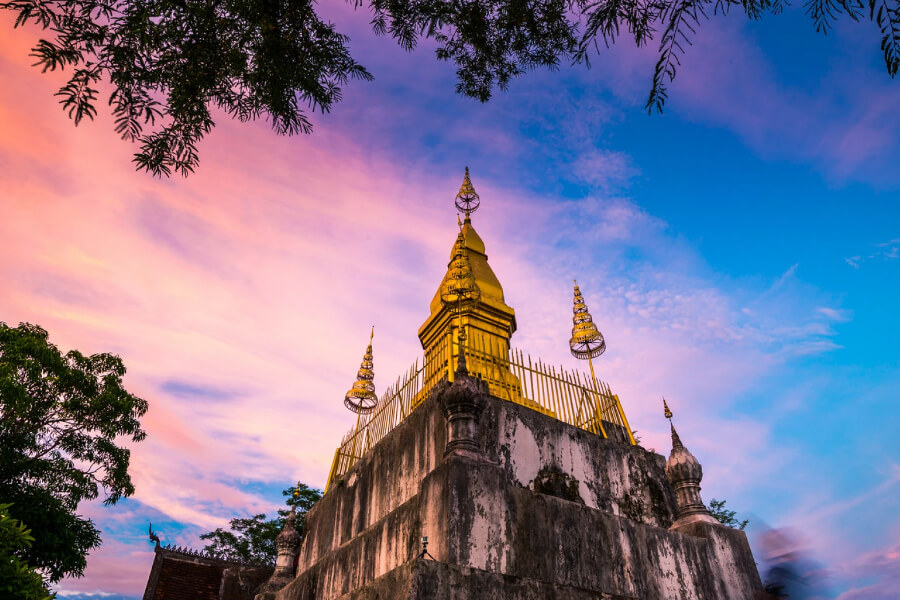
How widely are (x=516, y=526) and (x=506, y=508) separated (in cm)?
25

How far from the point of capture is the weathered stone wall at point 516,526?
6266 millimetres

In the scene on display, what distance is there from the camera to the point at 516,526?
682 cm

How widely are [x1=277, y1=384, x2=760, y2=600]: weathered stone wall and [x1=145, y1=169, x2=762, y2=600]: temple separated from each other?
22 mm

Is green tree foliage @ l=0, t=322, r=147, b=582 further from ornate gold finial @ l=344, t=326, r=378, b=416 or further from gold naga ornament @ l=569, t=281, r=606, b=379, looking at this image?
gold naga ornament @ l=569, t=281, r=606, b=379

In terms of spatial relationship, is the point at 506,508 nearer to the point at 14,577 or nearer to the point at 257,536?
the point at 14,577

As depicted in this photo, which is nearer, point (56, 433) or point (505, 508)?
point (505, 508)

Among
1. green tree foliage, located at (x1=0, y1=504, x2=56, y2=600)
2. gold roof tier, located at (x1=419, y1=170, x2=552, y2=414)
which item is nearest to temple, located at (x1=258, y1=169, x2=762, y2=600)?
gold roof tier, located at (x1=419, y1=170, x2=552, y2=414)

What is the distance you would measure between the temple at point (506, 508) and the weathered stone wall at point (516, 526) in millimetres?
22

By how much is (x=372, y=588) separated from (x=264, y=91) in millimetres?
5560

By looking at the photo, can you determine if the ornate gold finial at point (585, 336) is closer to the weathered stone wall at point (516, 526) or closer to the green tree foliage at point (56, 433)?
the weathered stone wall at point (516, 526)

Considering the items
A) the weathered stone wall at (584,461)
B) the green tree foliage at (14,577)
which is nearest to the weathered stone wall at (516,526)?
the weathered stone wall at (584,461)

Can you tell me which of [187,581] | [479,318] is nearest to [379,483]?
[479,318]

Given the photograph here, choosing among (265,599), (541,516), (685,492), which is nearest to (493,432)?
(541,516)

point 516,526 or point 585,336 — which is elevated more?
point 585,336
